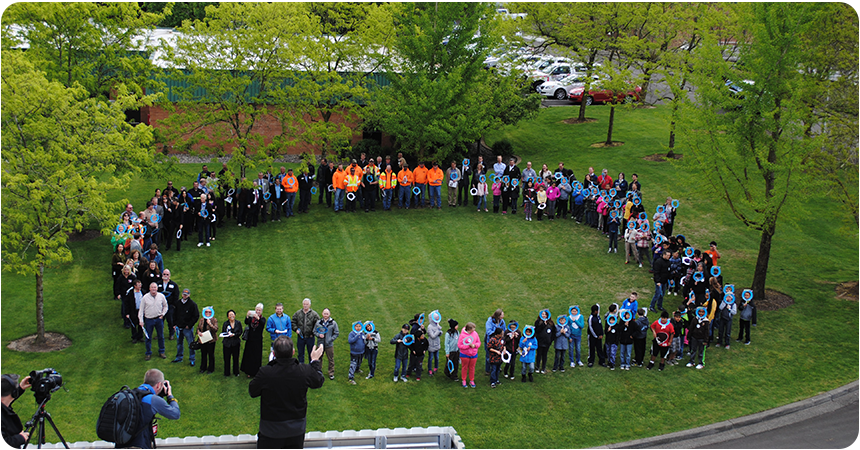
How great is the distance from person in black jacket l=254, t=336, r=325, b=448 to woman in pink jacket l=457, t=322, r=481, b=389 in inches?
322

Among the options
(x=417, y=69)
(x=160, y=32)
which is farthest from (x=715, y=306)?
(x=160, y=32)

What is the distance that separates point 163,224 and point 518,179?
1164cm

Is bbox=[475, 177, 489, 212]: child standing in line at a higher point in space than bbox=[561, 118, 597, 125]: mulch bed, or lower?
lower

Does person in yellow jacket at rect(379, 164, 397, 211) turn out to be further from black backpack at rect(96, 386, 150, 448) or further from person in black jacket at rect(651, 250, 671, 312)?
black backpack at rect(96, 386, 150, 448)

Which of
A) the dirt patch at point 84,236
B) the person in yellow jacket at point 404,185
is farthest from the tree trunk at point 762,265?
the dirt patch at point 84,236

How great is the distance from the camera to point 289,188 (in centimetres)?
2661

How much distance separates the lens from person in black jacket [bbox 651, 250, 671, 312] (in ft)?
66.0

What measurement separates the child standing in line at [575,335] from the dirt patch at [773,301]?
20.1 feet

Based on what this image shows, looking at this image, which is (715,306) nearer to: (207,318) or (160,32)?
(207,318)

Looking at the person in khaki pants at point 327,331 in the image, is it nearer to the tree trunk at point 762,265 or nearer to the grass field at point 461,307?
the grass field at point 461,307

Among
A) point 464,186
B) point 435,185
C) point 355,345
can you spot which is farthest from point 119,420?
point 464,186

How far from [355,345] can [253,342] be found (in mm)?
2161

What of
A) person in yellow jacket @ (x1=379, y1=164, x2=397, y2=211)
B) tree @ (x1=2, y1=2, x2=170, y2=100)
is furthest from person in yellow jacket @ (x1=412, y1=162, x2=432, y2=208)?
tree @ (x1=2, y1=2, x2=170, y2=100)

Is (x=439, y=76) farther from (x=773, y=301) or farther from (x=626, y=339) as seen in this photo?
(x=626, y=339)
